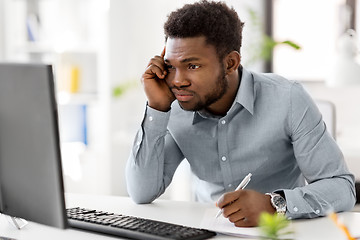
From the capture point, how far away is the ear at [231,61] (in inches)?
69.1

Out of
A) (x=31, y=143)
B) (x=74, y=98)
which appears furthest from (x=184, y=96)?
(x=74, y=98)

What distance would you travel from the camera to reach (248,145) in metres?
1.82

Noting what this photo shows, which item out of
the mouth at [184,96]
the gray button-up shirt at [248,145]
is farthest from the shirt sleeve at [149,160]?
the mouth at [184,96]

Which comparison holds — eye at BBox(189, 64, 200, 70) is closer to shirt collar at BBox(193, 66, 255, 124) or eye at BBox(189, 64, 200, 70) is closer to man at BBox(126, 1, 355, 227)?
man at BBox(126, 1, 355, 227)

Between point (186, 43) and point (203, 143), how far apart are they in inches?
12.9

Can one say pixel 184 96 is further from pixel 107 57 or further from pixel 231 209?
pixel 107 57

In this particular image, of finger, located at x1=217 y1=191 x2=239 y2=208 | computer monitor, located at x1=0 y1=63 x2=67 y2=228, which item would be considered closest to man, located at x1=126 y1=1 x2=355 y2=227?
finger, located at x1=217 y1=191 x2=239 y2=208

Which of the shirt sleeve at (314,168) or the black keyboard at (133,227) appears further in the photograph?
the shirt sleeve at (314,168)

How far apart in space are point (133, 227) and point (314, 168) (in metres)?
0.56

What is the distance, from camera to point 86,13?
4.36 metres

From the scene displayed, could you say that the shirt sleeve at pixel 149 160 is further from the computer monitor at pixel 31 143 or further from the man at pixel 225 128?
the computer monitor at pixel 31 143

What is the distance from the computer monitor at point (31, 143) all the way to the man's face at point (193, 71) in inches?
21.3

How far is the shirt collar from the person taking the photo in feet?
5.88

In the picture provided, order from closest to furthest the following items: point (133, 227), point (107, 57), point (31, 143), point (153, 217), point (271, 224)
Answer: point (271, 224) < point (31, 143) < point (133, 227) < point (153, 217) < point (107, 57)
